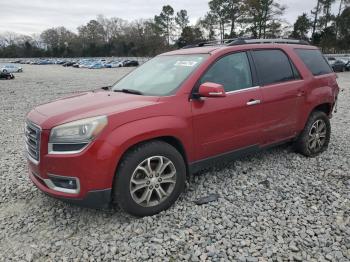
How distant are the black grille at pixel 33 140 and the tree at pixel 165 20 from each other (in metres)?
83.6

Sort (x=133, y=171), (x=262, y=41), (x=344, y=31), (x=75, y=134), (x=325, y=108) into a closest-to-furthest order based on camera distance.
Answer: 1. (x=75, y=134)
2. (x=133, y=171)
3. (x=262, y=41)
4. (x=325, y=108)
5. (x=344, y=31)

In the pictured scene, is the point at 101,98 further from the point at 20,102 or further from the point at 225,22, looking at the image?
the point at 225,22

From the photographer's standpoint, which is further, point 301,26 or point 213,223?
point 301,26

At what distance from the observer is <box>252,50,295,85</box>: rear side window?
15.0 feet

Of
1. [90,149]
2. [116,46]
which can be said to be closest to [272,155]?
[90,149]

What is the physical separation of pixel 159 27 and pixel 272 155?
83296 mm

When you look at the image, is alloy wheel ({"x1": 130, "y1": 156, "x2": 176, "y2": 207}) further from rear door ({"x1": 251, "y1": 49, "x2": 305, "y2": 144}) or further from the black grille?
rear door ({"x1": 251, "y1": 49, "x2": 305, "y2": 144})

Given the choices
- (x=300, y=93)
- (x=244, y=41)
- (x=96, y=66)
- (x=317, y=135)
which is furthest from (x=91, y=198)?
(x=96, y=66)

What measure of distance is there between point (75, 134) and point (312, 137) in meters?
3.86

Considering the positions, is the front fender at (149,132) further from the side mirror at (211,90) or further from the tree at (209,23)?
the tree at (209,23)

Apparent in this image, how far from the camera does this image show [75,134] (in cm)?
324

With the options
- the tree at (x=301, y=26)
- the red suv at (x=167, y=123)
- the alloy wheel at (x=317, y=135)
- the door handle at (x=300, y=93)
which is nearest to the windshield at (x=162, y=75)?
the red suv at (x=167, y=123)

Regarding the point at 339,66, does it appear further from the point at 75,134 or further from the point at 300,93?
the point at 75,134

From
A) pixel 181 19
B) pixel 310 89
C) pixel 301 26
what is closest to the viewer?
pixel 310 89
